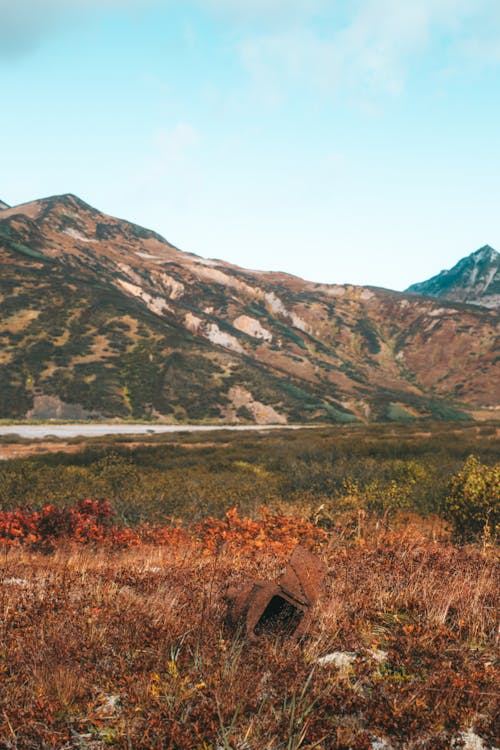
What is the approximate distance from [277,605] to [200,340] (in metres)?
89.7

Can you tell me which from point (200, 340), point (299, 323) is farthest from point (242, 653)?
point (299, 323)

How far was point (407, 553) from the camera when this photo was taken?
625cm

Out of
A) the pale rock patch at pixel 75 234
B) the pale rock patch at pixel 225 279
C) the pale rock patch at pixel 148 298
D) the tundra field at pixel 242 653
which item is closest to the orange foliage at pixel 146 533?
the tundra field at pixel 242 653

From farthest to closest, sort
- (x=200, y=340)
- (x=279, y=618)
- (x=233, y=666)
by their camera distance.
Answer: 1. (x=200, y=340)
2. (x=279, y=618)
3. (x=233, y=666)

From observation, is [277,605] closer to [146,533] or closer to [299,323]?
[146,533]

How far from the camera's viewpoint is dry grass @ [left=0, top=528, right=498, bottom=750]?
3.04 m

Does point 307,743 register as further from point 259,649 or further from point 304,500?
point 304,500

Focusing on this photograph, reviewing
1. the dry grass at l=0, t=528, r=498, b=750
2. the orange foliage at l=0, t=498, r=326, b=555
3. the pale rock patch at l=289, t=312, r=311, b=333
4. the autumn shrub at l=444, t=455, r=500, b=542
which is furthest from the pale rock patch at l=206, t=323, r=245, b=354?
the dry grass at l=0, t=528, r=498, b=750

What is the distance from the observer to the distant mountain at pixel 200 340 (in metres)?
70.6

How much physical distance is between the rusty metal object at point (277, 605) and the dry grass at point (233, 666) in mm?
127

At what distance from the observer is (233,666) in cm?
350

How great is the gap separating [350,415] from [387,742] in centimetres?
7975

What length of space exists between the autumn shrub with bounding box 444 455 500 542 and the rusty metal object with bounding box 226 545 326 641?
261 inches

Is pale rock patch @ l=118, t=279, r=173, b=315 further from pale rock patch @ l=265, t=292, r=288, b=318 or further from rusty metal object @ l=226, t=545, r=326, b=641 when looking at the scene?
rusty metal object @ l=226, t=545, r=326, b=641
